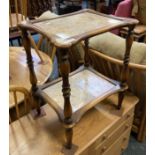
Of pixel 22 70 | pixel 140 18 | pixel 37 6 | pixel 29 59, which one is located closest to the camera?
pixel 29 59

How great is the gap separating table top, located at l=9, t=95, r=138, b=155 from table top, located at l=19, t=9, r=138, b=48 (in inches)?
21.6

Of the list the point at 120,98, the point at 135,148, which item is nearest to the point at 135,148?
the point at 135,148

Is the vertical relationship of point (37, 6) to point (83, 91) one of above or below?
above

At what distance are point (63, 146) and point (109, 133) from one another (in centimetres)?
31

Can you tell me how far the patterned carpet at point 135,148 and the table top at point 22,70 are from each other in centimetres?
84

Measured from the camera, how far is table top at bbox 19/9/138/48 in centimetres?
78

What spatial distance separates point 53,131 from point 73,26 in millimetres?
580

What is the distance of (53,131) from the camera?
114cm

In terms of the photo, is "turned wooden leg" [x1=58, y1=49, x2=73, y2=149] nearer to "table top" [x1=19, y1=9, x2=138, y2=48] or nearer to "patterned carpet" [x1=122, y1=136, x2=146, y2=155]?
"table top" [x1=19, y1=9, x2=138, y2=48]

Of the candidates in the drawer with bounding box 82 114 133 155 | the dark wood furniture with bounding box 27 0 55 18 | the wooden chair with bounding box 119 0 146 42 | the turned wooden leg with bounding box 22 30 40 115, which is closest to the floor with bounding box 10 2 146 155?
the drawer with bounding box 82 114 133 155

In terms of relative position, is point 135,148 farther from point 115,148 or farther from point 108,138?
point 108,138

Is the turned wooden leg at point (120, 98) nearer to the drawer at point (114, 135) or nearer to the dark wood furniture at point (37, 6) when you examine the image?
the drawer at point (114, 135)

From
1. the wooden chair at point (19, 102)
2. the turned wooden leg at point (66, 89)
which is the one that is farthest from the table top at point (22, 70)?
the turned wooden leg at point (66, 89)

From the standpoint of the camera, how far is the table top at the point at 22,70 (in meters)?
1.45
